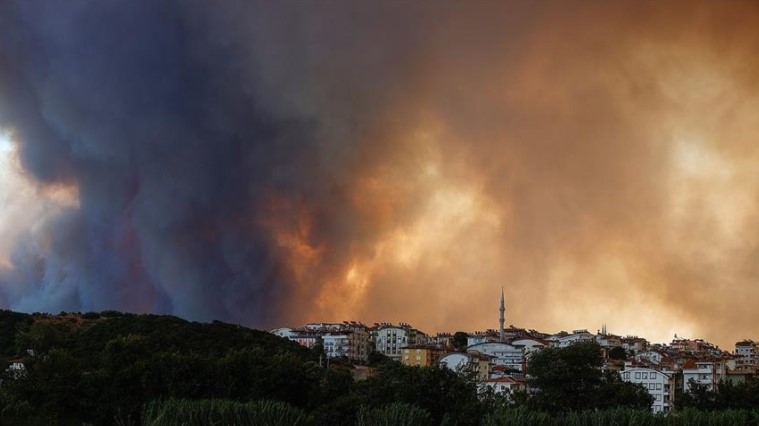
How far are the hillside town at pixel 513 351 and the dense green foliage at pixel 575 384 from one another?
1855 cm

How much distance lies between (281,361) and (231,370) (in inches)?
109

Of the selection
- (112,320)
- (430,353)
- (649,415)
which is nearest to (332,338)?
(430,353)

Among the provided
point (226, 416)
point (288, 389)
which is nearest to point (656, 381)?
point (288, 389)

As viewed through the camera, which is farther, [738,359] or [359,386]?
[738,359]

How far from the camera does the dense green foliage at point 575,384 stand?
37.0m

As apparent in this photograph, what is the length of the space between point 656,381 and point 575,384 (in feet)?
97.6

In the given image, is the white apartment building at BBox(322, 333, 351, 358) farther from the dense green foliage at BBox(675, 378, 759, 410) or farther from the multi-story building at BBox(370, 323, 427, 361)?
the dense green foliage at BBox(675, 378, 759, 410)

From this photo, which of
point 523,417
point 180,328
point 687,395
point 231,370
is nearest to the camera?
Result: point 523,417

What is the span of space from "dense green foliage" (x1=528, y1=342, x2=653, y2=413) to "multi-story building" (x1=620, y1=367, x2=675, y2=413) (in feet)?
82.9

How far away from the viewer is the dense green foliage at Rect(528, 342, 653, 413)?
121 ft

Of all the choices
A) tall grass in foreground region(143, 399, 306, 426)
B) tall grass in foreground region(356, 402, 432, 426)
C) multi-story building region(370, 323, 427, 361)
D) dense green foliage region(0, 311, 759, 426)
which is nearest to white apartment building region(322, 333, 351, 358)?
multi-story building region(370, 323, 427, 361)

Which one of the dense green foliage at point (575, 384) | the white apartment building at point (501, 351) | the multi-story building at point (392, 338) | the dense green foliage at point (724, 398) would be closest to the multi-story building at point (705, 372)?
the white apartment building at point (501, 351)

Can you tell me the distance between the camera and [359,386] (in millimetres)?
38281

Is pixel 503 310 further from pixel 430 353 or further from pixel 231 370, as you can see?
pixel 231 370
